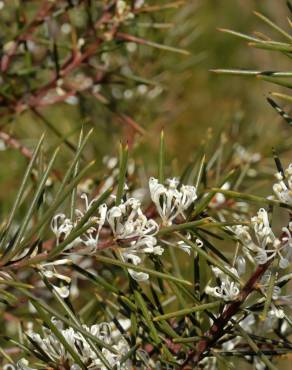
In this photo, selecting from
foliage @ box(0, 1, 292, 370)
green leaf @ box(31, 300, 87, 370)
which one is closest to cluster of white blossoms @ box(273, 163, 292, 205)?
foliage @ box(0, 1, 292, 370)

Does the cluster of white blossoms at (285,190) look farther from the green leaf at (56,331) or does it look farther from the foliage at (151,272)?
Result: the green leaf at (56,331)

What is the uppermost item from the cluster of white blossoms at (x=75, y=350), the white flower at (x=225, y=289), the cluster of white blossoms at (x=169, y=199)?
the cluster of white blossoms at (x=169, y=199)

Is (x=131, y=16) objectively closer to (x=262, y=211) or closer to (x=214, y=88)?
(x=262, y=211)

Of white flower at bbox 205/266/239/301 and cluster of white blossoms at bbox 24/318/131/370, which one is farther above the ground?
white flower at bbox 205/266/239/301

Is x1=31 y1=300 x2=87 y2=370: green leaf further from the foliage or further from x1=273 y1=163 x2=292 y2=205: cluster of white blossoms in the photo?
x1=273 y1=163 x2=292 y2=205: cluster of white blossoms

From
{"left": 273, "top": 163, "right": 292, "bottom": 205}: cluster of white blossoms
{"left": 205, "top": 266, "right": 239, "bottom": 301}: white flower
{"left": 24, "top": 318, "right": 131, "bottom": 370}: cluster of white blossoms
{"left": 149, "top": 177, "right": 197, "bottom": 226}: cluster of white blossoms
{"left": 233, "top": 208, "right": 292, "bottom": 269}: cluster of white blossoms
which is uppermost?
{"left": 273, "top": 163, "right": 292, "bottom": 205}: cluster of white blossoms

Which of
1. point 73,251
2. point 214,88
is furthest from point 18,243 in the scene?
point 214,88

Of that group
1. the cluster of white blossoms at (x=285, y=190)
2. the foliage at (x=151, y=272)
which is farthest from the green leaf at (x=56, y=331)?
the cluster of white blossoms at (x=285, y=190)

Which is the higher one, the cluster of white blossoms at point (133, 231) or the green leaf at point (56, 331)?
the cluster of white blossoms at point (133, 231)

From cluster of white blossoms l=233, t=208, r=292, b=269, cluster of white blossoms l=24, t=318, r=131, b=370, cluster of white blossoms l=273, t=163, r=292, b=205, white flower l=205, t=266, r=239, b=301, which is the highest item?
cluster of white blossoms l=273, t=163, r=292, b=205
